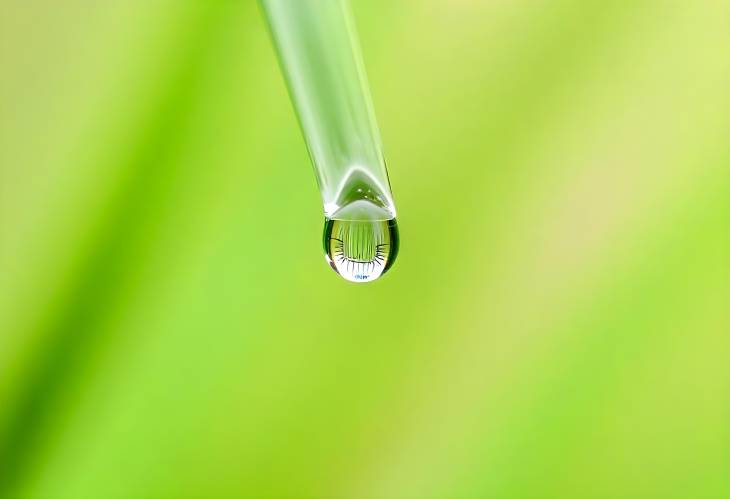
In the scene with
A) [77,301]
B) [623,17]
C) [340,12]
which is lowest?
[340,12]

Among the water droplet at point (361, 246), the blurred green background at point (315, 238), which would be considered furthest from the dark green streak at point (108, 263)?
the water droplet at point (361, 246)

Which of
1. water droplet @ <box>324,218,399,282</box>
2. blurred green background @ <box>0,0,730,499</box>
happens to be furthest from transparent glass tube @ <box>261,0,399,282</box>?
blurred green background @ <box>0,0,730,499</box>

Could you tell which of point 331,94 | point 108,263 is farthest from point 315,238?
point 331,94

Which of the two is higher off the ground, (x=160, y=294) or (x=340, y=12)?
(x=160, y=294)

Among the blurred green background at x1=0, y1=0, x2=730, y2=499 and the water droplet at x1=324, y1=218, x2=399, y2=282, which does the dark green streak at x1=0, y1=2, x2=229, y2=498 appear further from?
the water droplet at x1=324, y1=218, x2=399, y2=282

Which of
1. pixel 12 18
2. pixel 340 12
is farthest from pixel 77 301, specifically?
pixel 340 12

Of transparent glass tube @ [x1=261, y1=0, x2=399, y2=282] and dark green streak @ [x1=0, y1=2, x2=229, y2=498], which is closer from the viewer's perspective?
transparent glass tube @ [x1=261, y1=0, x2=399, y2=282]

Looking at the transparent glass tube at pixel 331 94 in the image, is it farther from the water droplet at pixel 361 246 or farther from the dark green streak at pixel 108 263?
the dark green streak at pixel 108 263

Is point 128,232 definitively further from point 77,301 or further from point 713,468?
point 713,468

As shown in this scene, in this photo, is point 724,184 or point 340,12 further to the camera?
point 724,184
